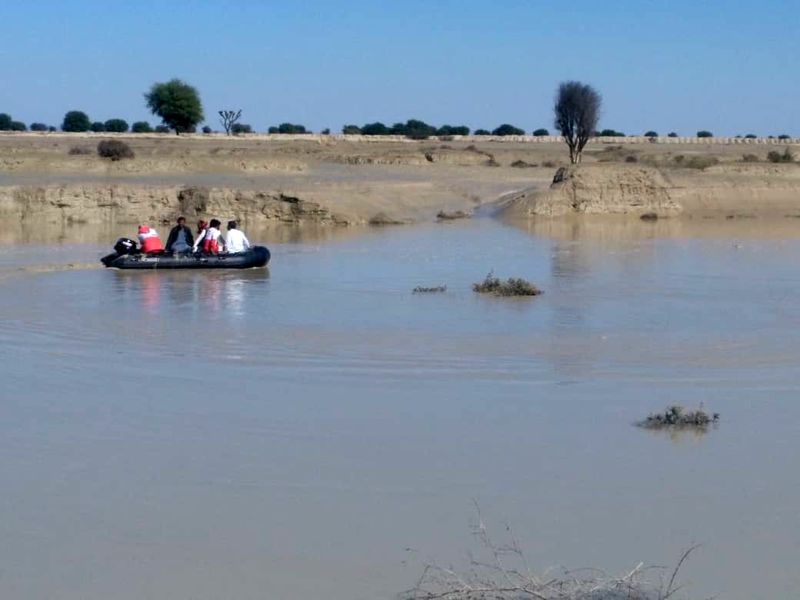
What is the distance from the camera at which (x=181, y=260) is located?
20812 mm

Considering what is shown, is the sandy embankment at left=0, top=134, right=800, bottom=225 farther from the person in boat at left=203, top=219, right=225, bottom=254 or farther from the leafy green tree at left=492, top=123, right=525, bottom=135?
the leafy green tree at left=492, top=123, right=525, bottom=135

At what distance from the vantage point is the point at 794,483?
826cm

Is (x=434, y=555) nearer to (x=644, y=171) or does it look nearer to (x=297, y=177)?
(x=644, y=171)

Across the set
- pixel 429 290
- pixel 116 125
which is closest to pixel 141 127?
pixel 116 125

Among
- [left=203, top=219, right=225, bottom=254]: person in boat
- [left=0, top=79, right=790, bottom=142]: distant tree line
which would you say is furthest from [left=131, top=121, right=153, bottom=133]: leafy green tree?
[left=203, top=219, right=225, bottom=254]: person in boat

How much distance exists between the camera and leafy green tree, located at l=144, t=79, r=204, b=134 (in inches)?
3371

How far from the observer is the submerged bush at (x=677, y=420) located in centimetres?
959

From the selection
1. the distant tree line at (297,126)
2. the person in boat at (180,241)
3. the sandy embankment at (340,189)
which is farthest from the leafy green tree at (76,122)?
the person in boat at (180,241)

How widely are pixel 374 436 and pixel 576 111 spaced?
39.2 meters

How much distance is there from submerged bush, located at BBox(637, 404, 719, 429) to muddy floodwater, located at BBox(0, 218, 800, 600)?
0.14m

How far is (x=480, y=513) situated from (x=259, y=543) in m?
1.35

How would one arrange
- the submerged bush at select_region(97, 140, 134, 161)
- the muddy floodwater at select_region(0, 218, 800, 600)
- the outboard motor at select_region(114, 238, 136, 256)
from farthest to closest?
the submerged bush at select_region(97, 140, 134, 161) < the outboard motor at select_region(114, 238, 136, 256) < the muddy floodwater at select_region(0, 218, 800, 600)

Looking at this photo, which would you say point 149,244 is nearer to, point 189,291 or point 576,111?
point 189,291

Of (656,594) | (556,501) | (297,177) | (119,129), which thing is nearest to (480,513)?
(556,501)
